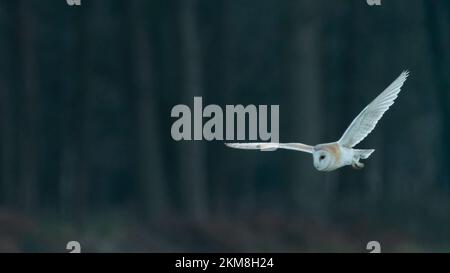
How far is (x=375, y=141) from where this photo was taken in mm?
24219

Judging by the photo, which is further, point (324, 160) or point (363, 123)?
point (363, 123)

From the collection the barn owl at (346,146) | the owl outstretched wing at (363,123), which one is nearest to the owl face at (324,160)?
the barn owl at (346,146)

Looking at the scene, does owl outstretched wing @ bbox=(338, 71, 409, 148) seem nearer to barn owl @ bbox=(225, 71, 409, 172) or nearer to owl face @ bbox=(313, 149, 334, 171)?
barn owl @ bbox=(225, 71, 409, 172)

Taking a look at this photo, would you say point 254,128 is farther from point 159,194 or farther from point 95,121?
point 95,121

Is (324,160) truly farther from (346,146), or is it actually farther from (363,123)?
(363,123)

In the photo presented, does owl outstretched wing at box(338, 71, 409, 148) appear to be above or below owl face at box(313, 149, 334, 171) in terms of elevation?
above

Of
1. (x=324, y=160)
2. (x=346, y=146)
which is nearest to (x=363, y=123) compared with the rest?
(x=346, y=146)

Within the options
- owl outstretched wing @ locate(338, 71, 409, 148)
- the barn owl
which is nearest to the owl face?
the barn owl

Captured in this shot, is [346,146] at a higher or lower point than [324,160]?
higher

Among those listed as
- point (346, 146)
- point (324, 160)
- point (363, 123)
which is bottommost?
point (324, 160)

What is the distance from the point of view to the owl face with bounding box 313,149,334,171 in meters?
14.8

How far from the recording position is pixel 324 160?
14859 millimetres

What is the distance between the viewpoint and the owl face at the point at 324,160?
1483 centimetres

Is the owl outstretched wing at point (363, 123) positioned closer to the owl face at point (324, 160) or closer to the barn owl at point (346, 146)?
the barn owl at point (346, 146)
